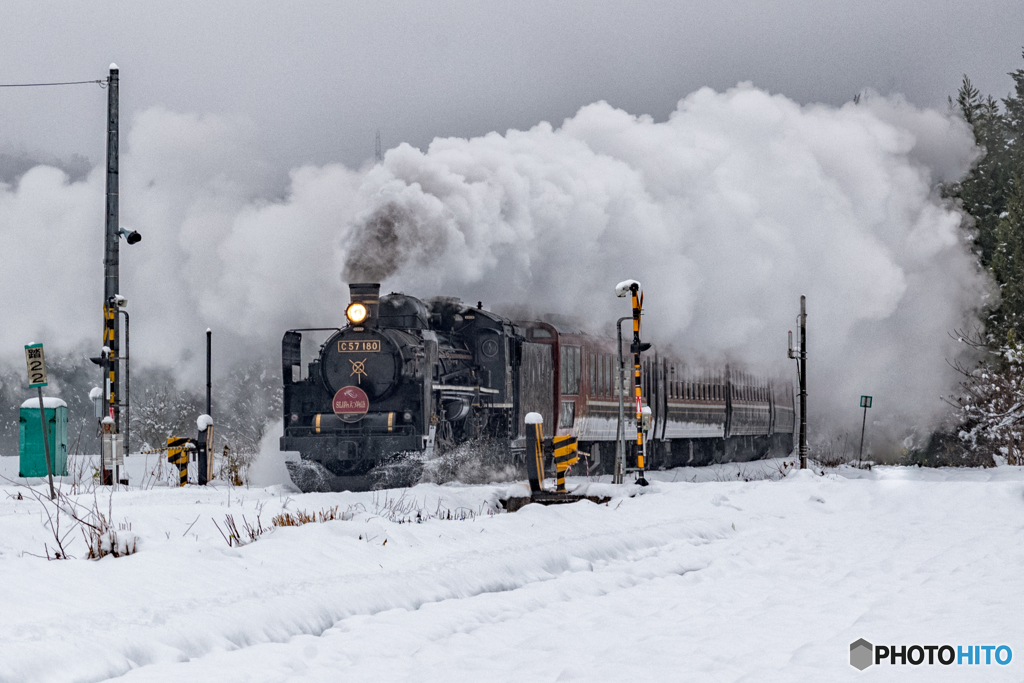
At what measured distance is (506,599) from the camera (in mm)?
6914

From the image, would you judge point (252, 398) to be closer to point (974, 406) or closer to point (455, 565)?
point (974, 406)

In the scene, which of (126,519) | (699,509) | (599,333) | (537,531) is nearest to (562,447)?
(699,509)

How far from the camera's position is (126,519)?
911 cm

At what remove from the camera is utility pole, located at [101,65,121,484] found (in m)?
18.8

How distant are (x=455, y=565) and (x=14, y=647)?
3.38 metres

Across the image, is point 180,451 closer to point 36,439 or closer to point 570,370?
point 36,439

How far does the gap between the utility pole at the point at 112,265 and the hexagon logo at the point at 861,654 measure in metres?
15.7

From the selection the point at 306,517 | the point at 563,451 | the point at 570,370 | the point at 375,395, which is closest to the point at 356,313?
the point at 375,395

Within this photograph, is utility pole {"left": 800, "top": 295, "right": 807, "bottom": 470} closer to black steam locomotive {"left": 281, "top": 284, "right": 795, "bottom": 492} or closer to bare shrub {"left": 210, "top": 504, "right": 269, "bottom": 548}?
black steam locomotive {"left": 281, "top": 284, "right": 795, "bottom": 492}

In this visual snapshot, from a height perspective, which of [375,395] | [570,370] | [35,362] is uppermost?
[35,362]

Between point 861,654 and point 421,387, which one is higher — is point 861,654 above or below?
below

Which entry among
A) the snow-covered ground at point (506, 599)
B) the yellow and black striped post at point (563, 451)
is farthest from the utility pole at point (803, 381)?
the snow-covered ground at point (506, 599)

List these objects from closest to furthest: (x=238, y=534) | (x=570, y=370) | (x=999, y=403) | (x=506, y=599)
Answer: (x=506, y=599) < (x=238, y=534) < (x=570, y=370) < (x=999, y=403)

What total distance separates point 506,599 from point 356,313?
10.8 metres
